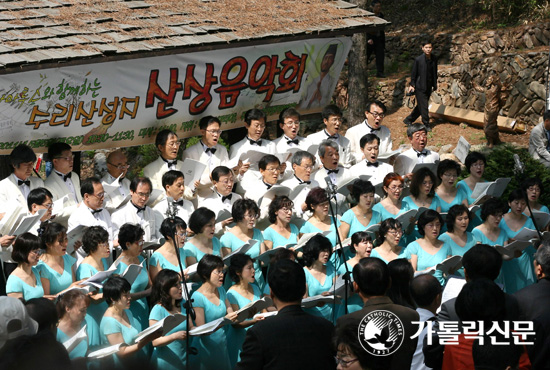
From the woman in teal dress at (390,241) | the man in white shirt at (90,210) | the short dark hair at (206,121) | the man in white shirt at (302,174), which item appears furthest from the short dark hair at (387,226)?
the man in white shirt at (90,210)

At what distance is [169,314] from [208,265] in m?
0.58

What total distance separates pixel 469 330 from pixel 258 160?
17.3ft

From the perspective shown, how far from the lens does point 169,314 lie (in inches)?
308

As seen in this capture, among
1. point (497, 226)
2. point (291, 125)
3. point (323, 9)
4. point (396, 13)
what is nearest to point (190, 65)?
point (291, 125)

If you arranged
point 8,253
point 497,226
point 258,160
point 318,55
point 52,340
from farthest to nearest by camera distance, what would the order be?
point 318,55 < point 258,160 < point 497,226 < point 8,253 < point 52,340

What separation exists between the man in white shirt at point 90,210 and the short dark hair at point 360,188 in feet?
8.57

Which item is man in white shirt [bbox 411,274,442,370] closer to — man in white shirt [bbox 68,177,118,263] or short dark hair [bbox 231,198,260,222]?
short dark hair [bbox 231,198,260,222]

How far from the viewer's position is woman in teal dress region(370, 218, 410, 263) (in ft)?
29.8

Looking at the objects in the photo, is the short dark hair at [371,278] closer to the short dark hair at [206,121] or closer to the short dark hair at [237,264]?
the short dark hair at [237,264]

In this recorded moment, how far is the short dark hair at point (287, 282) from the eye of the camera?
5.84m

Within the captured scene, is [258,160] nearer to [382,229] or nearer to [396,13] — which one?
[382,229]

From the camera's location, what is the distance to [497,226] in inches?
388

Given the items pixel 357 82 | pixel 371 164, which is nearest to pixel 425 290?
pixel 371 164

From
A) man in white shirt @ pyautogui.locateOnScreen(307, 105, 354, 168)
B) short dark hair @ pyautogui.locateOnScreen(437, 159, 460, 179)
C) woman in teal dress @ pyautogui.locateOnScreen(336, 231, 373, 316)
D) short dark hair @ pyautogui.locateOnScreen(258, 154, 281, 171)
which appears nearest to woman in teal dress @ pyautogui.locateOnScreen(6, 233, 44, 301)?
woman in teal dress @ pyautogui.locateOnScreen(336, 231, 373, 316)
